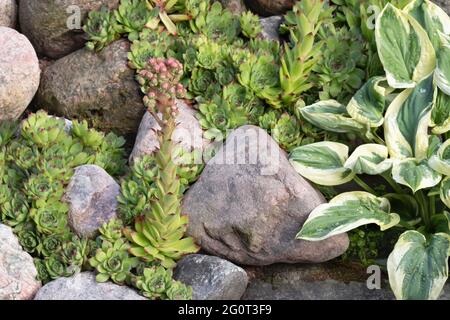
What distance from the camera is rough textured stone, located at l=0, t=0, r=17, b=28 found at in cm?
461

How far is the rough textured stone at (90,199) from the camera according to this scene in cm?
380

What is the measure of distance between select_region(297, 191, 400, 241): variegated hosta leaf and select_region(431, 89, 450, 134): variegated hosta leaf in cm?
50

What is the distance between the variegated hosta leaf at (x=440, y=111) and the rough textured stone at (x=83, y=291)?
174 cm

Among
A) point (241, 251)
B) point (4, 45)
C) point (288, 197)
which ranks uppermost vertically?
point (4, 45)

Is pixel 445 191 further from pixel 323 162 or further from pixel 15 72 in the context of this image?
pixel 15 72

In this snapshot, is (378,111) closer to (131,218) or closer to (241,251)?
(241,251)

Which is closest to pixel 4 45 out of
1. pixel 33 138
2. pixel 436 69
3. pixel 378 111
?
pixel 33 138

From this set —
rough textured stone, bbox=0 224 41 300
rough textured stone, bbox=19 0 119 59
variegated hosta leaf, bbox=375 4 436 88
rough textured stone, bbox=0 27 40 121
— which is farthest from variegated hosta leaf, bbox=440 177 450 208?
rough textured stone, bbox=0 27 40 121

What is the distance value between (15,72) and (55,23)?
0.45 m

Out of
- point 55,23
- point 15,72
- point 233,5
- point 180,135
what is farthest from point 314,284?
point 55,23

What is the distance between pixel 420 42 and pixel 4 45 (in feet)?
7.37

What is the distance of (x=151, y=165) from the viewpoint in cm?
388

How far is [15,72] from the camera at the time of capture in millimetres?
4207

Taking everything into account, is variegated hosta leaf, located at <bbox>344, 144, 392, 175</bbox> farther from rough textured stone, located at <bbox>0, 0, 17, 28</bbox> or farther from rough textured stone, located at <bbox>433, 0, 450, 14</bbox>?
rough textured stone, located at <bbox>0, 0, 17, 28</bbox>
